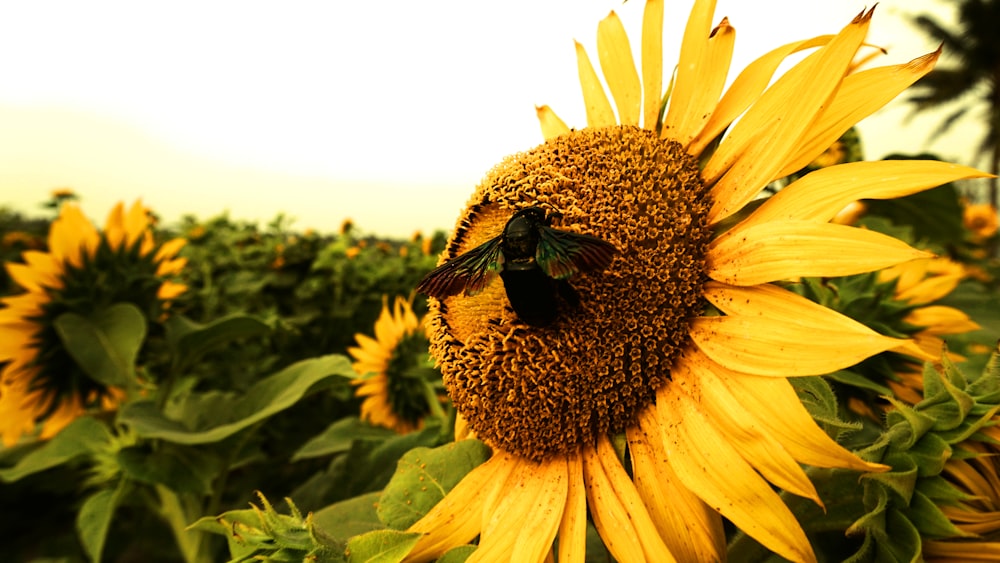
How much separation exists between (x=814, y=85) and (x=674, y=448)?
1.54 feet

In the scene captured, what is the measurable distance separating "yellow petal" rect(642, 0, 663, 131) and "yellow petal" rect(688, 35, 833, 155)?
0.11m

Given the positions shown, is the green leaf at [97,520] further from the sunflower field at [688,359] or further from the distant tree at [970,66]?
the distant tree at [970,66]

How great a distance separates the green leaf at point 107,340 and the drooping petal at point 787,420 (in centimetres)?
165

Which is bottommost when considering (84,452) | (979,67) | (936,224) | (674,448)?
(84,452)

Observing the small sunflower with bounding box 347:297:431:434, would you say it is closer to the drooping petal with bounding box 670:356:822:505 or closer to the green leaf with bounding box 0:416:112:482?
the green leaf with bounding box 0:416:112:482

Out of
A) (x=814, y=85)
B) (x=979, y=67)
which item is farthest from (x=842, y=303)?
(x=979, y=67)

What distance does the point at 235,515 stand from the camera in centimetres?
81

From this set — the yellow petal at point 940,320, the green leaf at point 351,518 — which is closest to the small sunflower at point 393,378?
the green leaf at point 351,518

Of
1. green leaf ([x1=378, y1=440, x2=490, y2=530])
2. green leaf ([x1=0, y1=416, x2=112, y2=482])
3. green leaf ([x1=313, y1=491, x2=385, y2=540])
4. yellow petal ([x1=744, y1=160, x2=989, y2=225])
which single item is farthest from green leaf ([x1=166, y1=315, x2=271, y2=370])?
yellow petal ([x1=744, y1=160, x2=989, y2=225])

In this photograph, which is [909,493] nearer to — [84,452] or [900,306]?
[900,306]

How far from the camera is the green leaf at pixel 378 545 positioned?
0.71 meters

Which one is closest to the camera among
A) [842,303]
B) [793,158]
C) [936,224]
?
[793,158]

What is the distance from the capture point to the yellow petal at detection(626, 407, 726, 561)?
2.33 ft

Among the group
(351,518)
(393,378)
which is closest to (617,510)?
(351,518)
